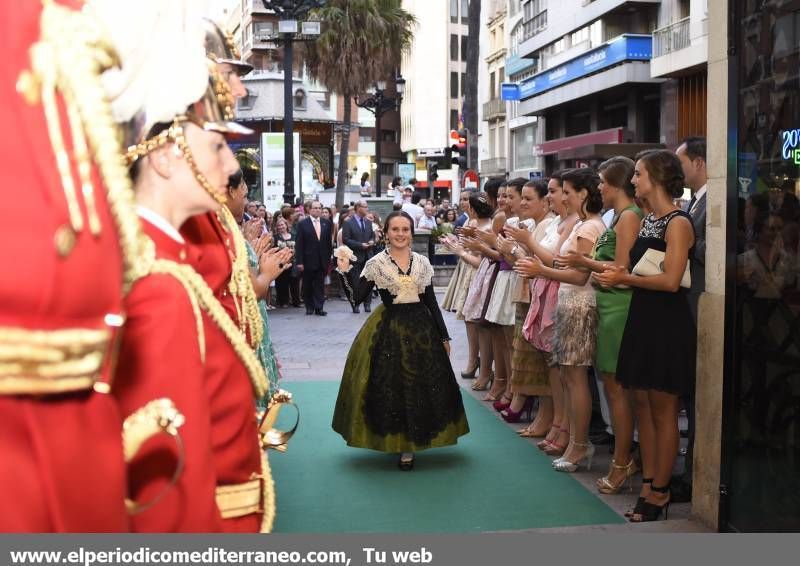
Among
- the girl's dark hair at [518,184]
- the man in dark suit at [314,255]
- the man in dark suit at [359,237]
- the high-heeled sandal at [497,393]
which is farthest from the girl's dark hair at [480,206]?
the man in dark suit at [359,237]

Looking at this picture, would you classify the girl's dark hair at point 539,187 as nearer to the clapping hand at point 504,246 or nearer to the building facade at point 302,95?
the clapping hand at point 504,246

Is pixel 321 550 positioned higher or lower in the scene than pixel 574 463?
higher

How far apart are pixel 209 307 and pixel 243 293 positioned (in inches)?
23.3

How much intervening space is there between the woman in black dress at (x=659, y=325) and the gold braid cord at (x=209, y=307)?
3595mm

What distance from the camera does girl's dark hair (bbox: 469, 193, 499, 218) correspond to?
9.70 m

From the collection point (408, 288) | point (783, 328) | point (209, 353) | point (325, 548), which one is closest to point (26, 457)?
point (325, 548)

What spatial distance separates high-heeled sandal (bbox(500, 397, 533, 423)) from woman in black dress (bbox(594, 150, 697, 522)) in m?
2.81

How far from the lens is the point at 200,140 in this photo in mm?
1803

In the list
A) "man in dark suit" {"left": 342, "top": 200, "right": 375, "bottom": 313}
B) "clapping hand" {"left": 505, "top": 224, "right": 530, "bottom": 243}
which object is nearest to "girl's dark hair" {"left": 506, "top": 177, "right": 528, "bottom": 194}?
"clapping hand" {"left": 505, "top": 224, "right": 530, "bottom": 243}

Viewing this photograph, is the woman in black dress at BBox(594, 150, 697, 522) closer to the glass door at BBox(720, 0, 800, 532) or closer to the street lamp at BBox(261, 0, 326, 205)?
the glass door at BBox(720, 0, 800, 532)

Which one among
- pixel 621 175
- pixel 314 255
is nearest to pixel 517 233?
pixel 621 175

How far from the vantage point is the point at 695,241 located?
590cm

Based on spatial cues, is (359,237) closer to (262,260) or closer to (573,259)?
(573,259)

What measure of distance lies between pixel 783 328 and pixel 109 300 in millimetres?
3811
